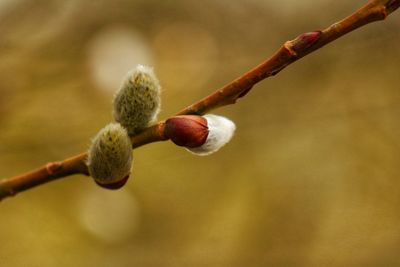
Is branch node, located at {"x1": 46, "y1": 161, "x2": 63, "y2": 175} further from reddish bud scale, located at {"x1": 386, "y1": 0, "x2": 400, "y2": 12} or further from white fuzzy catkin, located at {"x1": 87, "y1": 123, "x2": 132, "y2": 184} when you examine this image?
reddish bud scale, located at {"x1": 386, "y1": 0, "x2": 400, "y2": 12}

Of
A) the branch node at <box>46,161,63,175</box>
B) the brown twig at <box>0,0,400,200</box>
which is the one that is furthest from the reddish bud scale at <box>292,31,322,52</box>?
the branch node at <box>46,161,63,175</box>

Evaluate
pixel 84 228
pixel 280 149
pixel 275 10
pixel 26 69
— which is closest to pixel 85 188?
pixel 84 228

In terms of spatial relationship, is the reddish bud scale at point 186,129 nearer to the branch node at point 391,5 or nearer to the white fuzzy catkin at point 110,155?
the white fuzzy catkin at point 110,155

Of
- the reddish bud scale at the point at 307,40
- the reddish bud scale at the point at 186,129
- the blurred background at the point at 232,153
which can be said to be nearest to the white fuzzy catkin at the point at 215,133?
the reddish bud scale at the point at 186,129

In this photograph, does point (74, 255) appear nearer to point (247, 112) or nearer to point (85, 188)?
point (85, 188)

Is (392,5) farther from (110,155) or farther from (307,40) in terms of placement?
(110,155)
